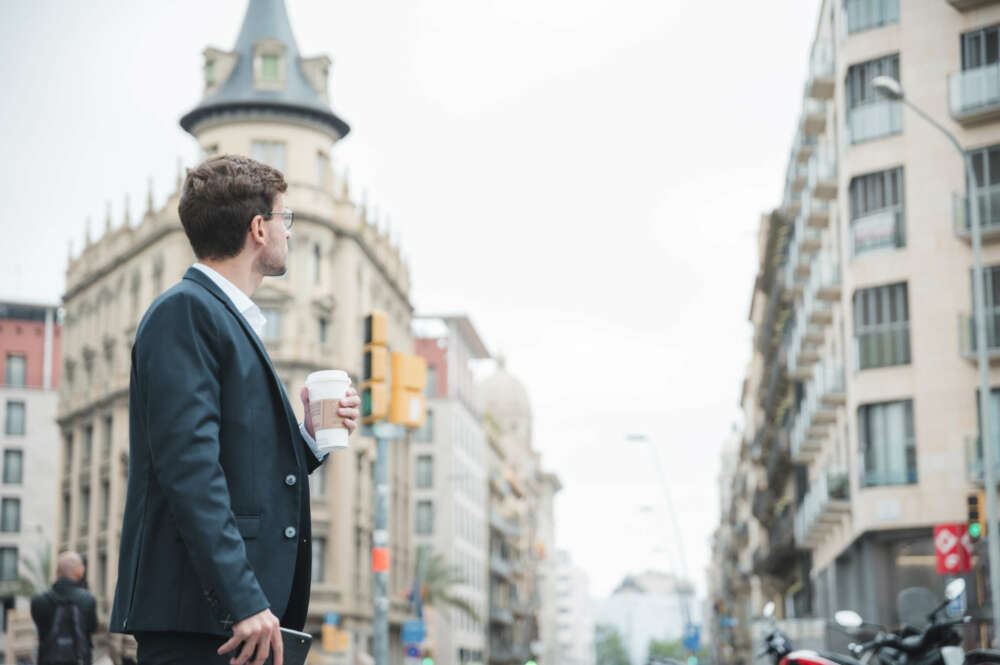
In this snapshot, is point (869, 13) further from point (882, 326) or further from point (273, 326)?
point (273, 326)

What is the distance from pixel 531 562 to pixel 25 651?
135 metres

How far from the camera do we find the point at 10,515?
314 feet

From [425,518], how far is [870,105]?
2266 inches

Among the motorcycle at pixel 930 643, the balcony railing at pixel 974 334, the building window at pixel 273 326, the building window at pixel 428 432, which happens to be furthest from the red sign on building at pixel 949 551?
the building window at pixel 428 432

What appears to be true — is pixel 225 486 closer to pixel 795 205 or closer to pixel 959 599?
pixel 959 599

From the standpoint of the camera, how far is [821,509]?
4575 cm

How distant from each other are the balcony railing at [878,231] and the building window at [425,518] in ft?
184

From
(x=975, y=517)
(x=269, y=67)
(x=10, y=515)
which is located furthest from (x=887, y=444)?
(x=10, y=515)

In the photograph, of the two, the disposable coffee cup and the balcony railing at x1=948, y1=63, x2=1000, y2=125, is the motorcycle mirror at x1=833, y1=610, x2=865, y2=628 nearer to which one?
the disposable coffee cup

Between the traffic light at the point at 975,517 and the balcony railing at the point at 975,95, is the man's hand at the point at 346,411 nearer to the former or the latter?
the traffic light at the point at 975,517

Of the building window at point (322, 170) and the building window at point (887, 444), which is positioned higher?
the building window at point (322, 170)

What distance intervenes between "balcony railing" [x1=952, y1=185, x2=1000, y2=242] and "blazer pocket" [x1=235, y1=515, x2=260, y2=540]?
34.9m

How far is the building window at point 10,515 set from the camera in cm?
9525

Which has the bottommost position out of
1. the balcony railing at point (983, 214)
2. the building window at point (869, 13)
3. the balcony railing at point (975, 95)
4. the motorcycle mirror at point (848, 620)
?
the motorcycle mirror at point (848, 620)
